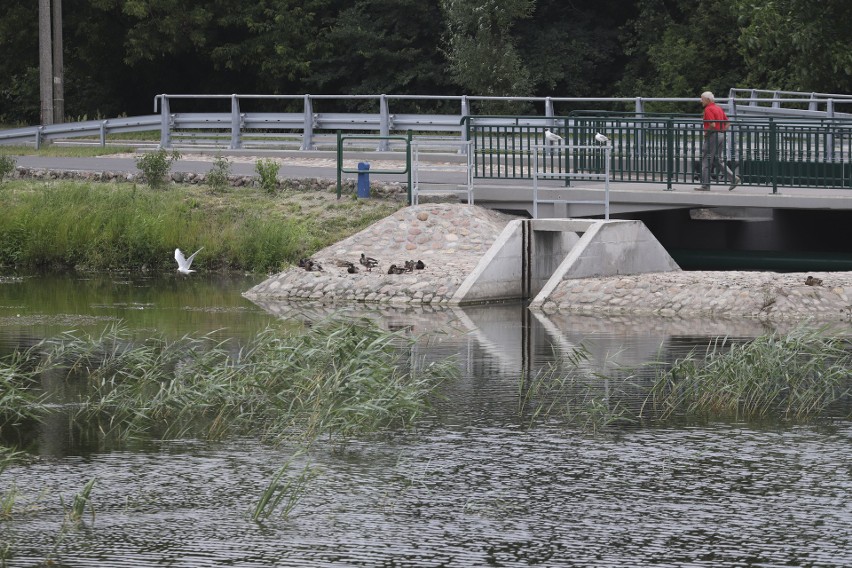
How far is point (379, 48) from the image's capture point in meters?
51.7

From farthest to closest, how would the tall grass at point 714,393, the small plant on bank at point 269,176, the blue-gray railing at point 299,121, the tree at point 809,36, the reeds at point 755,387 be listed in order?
the tree at point 809,36 < the blue-gray railing at point 299,121 < the small plant on bank at point 269,176 < the reeds at point 755,387 < the tall grass at point 714,393

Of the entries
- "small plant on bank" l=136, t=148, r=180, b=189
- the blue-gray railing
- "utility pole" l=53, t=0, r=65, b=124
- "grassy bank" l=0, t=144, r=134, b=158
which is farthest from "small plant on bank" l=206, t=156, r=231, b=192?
"utility pole" l=53, t=0, r=65, b=124

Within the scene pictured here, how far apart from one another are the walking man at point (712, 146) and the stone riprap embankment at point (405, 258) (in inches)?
141

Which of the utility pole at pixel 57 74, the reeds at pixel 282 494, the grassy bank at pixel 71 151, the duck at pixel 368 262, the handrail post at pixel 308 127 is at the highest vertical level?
the utility pole at pixel 57 74

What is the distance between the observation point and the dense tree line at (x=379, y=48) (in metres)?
49.2

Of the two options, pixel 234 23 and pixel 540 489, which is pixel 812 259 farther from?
pixel 234 23

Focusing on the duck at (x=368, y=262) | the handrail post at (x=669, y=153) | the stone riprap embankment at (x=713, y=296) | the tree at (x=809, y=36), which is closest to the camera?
the stone riprap embankment at (x=713, y=296)

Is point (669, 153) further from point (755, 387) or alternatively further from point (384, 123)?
point (755, 387)

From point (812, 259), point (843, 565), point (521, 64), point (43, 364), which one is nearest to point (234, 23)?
point (521, 64)

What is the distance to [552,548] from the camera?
10.2 meters

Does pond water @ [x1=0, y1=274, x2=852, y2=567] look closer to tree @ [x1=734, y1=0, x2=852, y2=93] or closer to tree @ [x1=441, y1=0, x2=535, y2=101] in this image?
tree @ [x1=734, y1=0, x2=852, y2=93]

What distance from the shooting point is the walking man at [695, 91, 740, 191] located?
25.7m

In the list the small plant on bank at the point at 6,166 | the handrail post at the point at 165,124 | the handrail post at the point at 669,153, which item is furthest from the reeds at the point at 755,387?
the handrail post at the point at 165,124

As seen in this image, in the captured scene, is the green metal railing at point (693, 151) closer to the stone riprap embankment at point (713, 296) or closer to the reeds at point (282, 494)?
the stone riprap embankment at point (713, 296)
